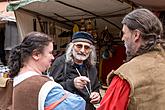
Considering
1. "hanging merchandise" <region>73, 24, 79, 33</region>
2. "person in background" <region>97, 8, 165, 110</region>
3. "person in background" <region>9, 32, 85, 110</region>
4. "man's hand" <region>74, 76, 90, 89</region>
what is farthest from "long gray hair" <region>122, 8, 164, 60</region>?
"hanging merchandise" <region>73, 24, 79, 33</region>

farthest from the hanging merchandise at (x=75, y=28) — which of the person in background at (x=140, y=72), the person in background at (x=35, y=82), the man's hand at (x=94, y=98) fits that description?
the person in background at (x=140, y=72)

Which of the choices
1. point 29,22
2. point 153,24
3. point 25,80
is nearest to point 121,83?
point 153,24

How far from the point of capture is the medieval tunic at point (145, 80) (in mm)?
2016

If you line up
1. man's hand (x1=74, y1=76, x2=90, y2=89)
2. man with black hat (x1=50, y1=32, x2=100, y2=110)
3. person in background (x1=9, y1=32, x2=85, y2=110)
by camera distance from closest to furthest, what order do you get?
person in background (x1=9, y1=32, x2=85, y2=110) < man's hand (x1=74, y1=76, x2=90, y2=89) < man with black hat (x1=50, y1=32, x2=100, y2=110)

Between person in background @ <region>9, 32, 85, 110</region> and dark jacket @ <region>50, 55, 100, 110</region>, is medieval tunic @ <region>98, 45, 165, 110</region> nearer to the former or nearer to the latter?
person in background @ <region>9, 32, 85, 110</region>

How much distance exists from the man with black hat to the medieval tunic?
4.72 ft

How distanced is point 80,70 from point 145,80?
1742 millimetres

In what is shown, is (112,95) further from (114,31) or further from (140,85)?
(114,31)

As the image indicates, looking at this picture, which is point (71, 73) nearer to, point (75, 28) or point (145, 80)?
point (145, 80)

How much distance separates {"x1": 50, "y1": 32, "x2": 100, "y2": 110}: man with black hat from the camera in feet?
11.7

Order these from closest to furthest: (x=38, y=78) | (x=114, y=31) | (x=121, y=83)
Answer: (x=121, y=83) < (x=38, y=78) < (x=114, y=31)

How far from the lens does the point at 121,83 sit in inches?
79.4

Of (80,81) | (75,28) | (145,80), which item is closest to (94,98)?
(80,81)

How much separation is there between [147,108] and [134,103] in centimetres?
9
